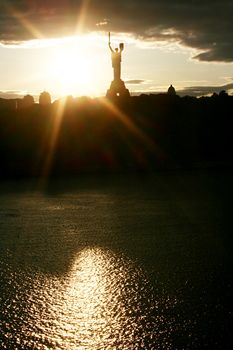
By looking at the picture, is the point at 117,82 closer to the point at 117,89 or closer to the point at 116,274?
the point at 117,89

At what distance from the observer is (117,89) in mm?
35594

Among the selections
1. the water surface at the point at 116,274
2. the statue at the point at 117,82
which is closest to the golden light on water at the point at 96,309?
the water surface at the point at 116,274

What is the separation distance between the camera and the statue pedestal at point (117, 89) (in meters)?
35.3

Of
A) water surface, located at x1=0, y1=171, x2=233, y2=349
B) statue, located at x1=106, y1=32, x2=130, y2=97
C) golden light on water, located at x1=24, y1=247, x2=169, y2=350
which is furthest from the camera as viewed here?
statue, located at x1=106, y1=32, x2=130, y2=97

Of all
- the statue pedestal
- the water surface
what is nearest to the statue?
the statue pedestal

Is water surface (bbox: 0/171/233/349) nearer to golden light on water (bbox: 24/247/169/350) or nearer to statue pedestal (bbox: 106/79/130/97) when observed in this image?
golden light on water (bbox: 24/247/169/350)

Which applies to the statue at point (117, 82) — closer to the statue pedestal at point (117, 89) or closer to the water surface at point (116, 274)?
the statue pedestal at point (117, 89)

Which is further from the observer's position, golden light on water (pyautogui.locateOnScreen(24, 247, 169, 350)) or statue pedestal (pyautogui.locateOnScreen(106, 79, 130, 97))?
statue pedestal (pyautogui.locateOnScreen(106, 79, 130, 97))

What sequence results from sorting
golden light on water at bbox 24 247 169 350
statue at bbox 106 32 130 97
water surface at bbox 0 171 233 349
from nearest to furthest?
1. golden light on water at bbox 24 247 169 350
2. water surface at bbox 0 171 233 349
3. statue at bbox 106 32 130 97

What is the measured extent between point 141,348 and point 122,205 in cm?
862

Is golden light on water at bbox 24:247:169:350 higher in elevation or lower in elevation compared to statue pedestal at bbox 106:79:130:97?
lower

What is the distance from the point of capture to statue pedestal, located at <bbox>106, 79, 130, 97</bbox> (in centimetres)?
3528

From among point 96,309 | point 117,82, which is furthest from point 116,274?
point 117,82

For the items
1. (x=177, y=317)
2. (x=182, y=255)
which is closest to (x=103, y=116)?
(x=182, y=255)
